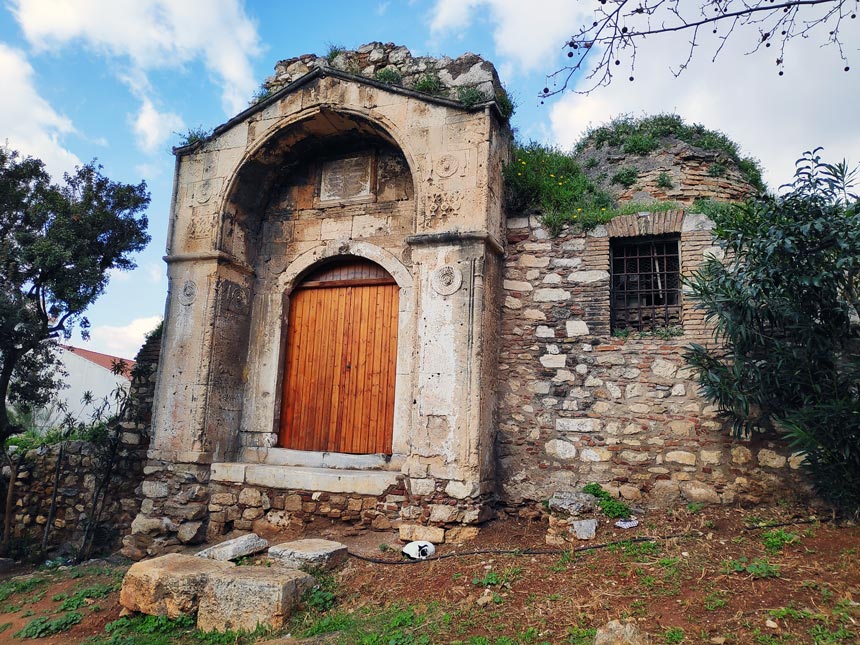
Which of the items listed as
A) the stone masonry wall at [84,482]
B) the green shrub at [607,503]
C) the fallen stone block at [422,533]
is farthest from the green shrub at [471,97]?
the stone masonry wall at [84,482]

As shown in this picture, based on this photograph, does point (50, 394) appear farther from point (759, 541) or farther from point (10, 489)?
point (759, 541)

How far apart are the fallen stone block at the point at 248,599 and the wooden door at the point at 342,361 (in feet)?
8.02

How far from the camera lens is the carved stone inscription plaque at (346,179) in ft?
24.8

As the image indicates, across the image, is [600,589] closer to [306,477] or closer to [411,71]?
[306,477]

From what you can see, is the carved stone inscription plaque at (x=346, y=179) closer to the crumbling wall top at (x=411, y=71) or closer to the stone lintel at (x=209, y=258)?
the crumbling wall top at (x=411, y=71)

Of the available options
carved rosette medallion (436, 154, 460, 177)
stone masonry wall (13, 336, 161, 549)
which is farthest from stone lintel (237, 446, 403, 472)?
carved rosette medallion (436, 154, 460, 177)

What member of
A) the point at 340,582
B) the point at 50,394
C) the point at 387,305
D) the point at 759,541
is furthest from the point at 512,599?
the point at 50,394

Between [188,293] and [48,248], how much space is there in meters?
1.86

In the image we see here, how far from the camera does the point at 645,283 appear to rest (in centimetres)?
646

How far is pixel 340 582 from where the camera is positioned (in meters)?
4.96

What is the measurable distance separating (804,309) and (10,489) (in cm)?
954

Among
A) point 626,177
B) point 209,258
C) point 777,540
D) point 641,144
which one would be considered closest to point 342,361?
point 209,258

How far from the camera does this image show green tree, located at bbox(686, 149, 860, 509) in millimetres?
4711

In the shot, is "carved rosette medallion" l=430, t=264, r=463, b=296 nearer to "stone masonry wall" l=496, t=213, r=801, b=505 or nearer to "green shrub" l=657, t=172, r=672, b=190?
"stone masonry wall" l=496, t=213, r=801, b=505
